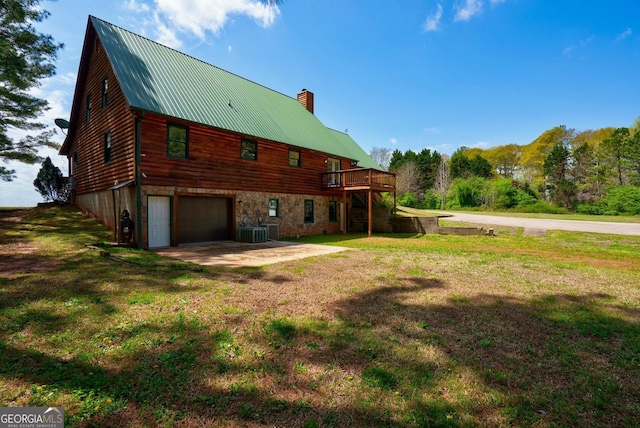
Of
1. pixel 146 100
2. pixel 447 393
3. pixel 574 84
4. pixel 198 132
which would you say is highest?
pixel 574 84

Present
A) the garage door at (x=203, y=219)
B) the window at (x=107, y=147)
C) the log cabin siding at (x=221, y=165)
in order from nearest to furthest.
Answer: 1. the log cabin siding at (x=221, y=165)
2. the garage door at (x=203, y=219)
3. the window at (x=107, y=147)

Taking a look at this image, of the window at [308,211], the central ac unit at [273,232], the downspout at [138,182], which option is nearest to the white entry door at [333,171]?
the window at [308,211]

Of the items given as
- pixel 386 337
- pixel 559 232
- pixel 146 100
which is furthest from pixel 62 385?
pixel 559 232

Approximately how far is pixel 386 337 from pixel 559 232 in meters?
16.3

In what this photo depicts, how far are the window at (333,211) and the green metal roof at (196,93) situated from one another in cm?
337

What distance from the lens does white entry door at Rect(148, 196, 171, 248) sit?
37.0ft

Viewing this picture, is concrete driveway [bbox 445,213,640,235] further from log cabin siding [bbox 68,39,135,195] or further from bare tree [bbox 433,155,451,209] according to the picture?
bare tree [bbox 433,155,451,209]

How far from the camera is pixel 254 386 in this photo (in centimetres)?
262

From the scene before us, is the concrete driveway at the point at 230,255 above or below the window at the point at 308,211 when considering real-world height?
below

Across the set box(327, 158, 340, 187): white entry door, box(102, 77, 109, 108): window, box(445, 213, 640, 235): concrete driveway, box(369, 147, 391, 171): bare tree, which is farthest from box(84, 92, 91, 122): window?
box(369, 147, 391, 171): bare tree

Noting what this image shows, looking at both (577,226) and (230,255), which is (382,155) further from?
(230,255)

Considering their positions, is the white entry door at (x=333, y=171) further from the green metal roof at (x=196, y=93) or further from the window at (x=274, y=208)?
the window at (x=274, y=208)

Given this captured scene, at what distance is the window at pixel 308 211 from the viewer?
17672 mm

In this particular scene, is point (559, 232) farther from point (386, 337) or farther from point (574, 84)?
point (386, 337)
